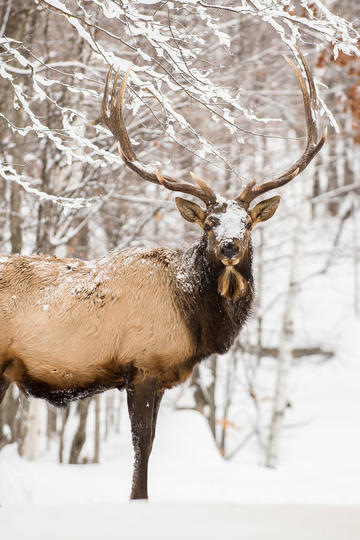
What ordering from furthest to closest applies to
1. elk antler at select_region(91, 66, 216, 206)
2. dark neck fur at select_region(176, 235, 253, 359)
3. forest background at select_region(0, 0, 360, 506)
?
forest background at select_region(0, 0, 360, 506) < elk antler at select_region(91, 66, 216, 206) < dark neck fur at select_region(176, 235, 253, 359)

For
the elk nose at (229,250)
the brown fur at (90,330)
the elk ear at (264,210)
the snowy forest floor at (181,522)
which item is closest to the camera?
the snowy forest floor at (181,522)

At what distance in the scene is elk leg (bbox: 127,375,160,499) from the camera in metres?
4.28

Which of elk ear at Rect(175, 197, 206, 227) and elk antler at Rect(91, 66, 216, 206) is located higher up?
elk antler at Rect(91, 66, 216, 206)

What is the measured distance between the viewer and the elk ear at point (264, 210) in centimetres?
473

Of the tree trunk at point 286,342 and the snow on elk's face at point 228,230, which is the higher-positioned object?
the snow on elk's face at point 228,230

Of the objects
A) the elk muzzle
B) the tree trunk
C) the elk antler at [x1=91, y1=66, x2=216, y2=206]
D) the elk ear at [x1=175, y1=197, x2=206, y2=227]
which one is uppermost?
the elk antler at [x1=91, y1=66, x2=216, y2=206]

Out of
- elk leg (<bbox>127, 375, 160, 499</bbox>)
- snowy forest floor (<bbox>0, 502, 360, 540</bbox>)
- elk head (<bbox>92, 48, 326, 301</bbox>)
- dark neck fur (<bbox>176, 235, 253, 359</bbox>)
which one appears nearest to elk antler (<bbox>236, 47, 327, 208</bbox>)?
elk head (<bbox>92, 48, 326, 301</bbox>)

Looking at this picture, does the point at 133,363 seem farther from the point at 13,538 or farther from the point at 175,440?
the point at 175,440

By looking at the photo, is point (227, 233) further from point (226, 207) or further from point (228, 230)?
point (226, 207)

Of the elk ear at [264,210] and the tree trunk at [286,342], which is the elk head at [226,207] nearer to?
the elk ear at [264,210]


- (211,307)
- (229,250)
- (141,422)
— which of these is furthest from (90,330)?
(229,250)

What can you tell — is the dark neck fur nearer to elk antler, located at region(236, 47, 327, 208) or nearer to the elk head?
the elk head

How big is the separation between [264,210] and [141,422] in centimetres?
167

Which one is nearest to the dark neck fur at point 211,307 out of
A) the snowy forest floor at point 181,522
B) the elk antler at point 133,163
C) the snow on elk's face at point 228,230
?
the snow on elk's face at point 228,230
